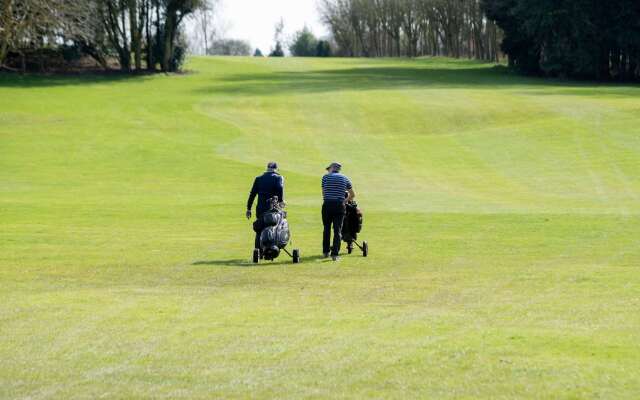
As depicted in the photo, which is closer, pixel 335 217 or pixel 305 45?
pixel 335 217

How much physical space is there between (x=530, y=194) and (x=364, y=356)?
26.6m

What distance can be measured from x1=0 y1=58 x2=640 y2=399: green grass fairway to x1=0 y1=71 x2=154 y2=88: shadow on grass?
557 centimetres

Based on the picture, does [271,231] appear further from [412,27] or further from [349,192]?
[412,27]

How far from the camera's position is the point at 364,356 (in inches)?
409

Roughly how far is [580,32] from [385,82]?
17212mm

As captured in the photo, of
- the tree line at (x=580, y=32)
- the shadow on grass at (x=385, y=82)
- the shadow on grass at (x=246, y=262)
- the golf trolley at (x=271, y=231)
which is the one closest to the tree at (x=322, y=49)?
the shadow on grass at (x=385, y=82)

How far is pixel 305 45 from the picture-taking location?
Answer: 16300 cm

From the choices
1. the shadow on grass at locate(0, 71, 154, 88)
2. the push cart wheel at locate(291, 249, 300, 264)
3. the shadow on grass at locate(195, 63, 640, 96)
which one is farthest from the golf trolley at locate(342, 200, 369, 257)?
the shadow on grass at locate(0, 71, 154, 88)

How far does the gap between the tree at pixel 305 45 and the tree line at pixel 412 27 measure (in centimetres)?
453

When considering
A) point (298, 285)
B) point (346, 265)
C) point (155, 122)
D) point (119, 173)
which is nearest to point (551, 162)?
point (119, 173)

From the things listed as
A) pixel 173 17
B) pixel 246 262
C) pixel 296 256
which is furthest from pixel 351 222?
pixel 173 17

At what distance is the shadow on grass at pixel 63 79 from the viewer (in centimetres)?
7028

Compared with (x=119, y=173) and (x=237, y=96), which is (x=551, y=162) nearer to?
(x=119, y=173)

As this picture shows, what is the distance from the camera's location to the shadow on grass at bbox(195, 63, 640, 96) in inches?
2726
